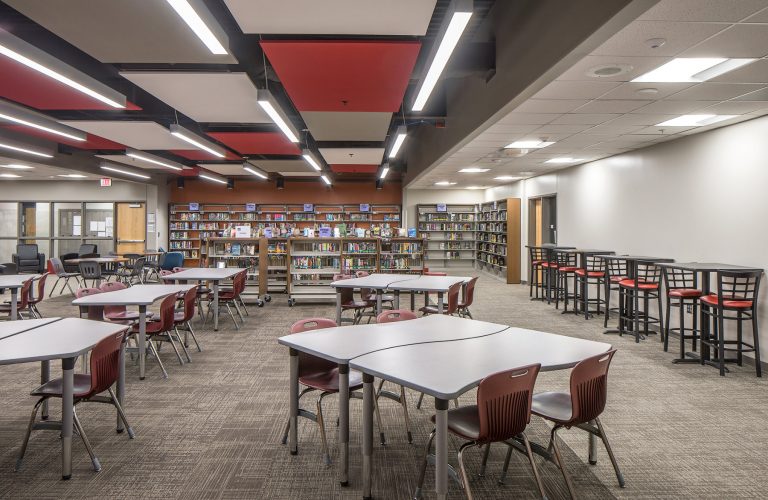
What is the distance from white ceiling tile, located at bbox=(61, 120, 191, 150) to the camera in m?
7.93

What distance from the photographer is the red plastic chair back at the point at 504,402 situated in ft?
7.36

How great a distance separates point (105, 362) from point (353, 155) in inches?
349

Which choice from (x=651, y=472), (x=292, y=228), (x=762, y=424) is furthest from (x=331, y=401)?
(x=292, y=228)

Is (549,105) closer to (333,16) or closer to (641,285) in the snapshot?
(333,16)

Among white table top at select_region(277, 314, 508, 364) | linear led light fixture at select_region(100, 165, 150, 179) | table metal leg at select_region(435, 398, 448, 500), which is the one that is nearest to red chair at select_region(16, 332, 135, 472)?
white table top at select_region(277, 314, 508, 364)

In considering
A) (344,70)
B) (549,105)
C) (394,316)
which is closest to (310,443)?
(394,316)

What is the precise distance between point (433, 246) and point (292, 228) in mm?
5221

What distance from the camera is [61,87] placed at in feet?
19.6

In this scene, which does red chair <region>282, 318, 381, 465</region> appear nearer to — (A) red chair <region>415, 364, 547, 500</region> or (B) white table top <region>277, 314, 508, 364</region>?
(B) white table top <region>277, 314, 508, 364</region>

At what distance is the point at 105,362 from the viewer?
3084mm

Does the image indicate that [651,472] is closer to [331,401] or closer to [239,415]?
[331,401]

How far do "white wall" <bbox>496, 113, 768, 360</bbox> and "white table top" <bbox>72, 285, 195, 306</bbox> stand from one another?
6.97 meters

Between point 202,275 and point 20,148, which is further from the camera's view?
point 20,148

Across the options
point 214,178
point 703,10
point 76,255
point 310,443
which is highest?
point 214,178
